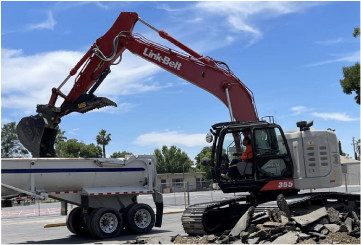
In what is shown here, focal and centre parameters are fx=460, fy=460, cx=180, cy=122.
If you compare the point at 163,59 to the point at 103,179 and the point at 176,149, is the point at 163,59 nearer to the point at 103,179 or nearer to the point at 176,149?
the point at 103,179

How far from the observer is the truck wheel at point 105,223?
46.3 feet

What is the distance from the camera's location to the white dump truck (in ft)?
44.2

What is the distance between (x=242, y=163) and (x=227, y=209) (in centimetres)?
136

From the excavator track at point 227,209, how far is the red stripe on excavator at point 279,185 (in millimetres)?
280

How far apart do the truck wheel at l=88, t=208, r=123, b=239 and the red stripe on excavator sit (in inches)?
217

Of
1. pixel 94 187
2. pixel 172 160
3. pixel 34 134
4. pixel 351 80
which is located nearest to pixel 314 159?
pixel 94 187

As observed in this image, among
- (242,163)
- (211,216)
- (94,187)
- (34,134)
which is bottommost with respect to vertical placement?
(211,216)

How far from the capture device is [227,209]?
11.8 meters

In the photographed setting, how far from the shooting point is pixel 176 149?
89062 millimetres

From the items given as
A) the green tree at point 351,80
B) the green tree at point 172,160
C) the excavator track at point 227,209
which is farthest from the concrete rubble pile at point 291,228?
the green tree at point 172,160

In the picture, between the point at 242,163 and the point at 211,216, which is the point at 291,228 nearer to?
the point at 242,163

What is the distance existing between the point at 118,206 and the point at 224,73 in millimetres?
5630

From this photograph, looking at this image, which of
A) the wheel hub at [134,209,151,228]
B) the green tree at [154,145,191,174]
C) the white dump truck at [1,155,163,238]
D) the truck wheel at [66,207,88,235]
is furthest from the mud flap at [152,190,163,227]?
the green tree at [154,145,191,174]

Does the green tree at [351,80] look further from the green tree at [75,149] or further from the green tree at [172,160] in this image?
the green tree at [172,160]
